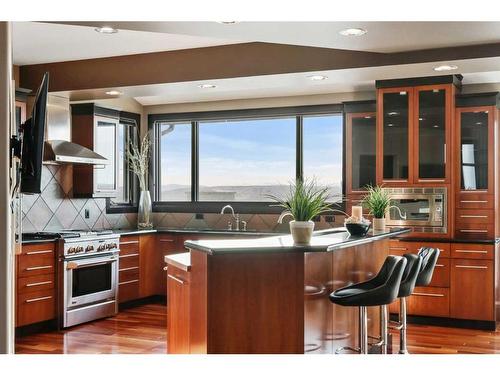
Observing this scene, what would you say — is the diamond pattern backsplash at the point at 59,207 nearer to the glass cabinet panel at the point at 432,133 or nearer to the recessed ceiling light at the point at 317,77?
the recessed ceiling light at the point at 317,77

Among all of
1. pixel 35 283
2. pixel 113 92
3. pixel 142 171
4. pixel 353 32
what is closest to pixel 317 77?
pixel 353 32

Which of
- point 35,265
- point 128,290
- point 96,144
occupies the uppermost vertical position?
point 96,144

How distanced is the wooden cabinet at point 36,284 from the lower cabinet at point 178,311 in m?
2.08

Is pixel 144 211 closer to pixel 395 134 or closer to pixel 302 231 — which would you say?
pixel 395 134

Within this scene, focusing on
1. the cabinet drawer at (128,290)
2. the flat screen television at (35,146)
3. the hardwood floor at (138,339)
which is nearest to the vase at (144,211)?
the cabinet drawer at (128,290)

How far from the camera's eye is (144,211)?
781cm

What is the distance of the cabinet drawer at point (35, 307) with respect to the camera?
5676 millimetres

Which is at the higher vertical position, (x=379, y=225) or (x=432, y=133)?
(x=432, y=133)

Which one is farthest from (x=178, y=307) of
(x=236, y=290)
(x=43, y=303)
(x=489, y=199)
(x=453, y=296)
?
(x=489, y=199)

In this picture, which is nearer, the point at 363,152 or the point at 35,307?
the point at 35,307

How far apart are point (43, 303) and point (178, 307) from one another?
2.44m

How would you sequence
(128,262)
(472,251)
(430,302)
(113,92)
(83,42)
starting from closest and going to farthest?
(83,42), (113,92), (472,251), (430,302), (128,262)

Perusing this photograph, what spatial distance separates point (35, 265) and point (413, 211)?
3768 millimetres
